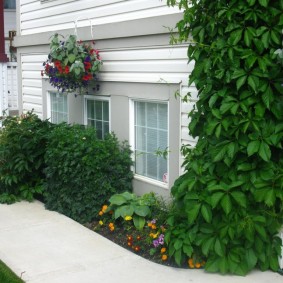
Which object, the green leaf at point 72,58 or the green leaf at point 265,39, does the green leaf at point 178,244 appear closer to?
the green leaf at point 265,39

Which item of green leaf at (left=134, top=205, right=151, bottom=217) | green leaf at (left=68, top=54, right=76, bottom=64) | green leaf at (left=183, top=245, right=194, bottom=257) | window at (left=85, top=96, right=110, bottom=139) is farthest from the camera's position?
window at (left=85, top=96, right=110, bottom=139)

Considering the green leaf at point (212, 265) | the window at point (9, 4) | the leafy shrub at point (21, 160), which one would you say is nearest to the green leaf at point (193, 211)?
the green leaf at point (212, 265)

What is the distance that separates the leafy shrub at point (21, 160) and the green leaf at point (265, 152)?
3954 mm

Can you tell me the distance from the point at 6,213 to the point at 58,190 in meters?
0.77

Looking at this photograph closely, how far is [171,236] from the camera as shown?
532cm

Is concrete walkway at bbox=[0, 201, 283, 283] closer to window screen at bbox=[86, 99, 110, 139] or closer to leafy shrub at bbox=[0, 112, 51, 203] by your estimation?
leafy shrub at bbox=[0, 112, 51, 203]

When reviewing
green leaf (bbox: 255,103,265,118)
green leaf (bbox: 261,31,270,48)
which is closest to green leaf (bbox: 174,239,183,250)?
green leaf (bbox: 255,103,265,118)

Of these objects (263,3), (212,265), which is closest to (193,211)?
(212,265)

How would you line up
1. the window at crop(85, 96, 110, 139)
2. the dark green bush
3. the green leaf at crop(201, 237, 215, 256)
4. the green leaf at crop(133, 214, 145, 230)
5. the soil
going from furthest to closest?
the window at crop(85, 96, 110, 139) → the dark green bush → the green leaf at crop(133, 214, 145, 230) → the soil → the green leaf at crop(201, 237, 215, 256)

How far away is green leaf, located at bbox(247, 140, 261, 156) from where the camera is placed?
4.70 m

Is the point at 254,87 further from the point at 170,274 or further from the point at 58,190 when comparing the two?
the point at 58,190

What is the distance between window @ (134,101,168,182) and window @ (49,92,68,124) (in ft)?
7.57

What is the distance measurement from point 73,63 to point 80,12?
1.31 m

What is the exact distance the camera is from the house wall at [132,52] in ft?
Answer: 21.6
